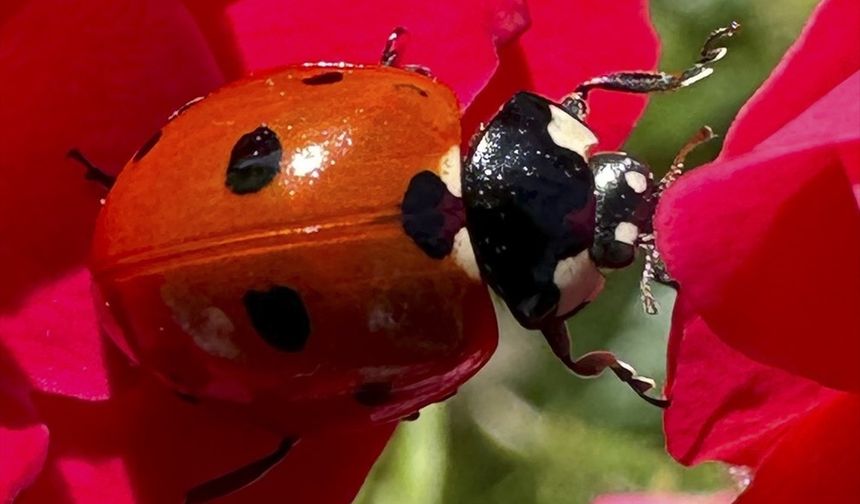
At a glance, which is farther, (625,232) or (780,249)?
(625,232)

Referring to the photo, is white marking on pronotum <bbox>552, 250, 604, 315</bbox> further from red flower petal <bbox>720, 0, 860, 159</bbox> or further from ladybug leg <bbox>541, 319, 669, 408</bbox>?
red flower petal <bbox>720, 0, 860, 159</bbox>

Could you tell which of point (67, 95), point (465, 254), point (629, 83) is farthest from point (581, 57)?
point (67, 95)

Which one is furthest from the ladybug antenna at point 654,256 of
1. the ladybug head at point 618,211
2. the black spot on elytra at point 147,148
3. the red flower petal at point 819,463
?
the black spot on elytra at point 147,148

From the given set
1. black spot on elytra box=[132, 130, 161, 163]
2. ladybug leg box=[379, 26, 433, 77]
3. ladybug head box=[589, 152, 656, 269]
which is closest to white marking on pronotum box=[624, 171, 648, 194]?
ladybug head box=[589, 152, 656, 269]

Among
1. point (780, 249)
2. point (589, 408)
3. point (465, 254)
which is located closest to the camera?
point (780, 249)

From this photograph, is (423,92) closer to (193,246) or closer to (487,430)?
(193,246)

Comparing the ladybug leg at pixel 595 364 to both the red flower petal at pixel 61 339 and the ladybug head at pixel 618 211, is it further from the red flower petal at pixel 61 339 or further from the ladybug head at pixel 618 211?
the red flower petal at pixel 61 339

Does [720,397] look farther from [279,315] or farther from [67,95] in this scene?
[67,95]
